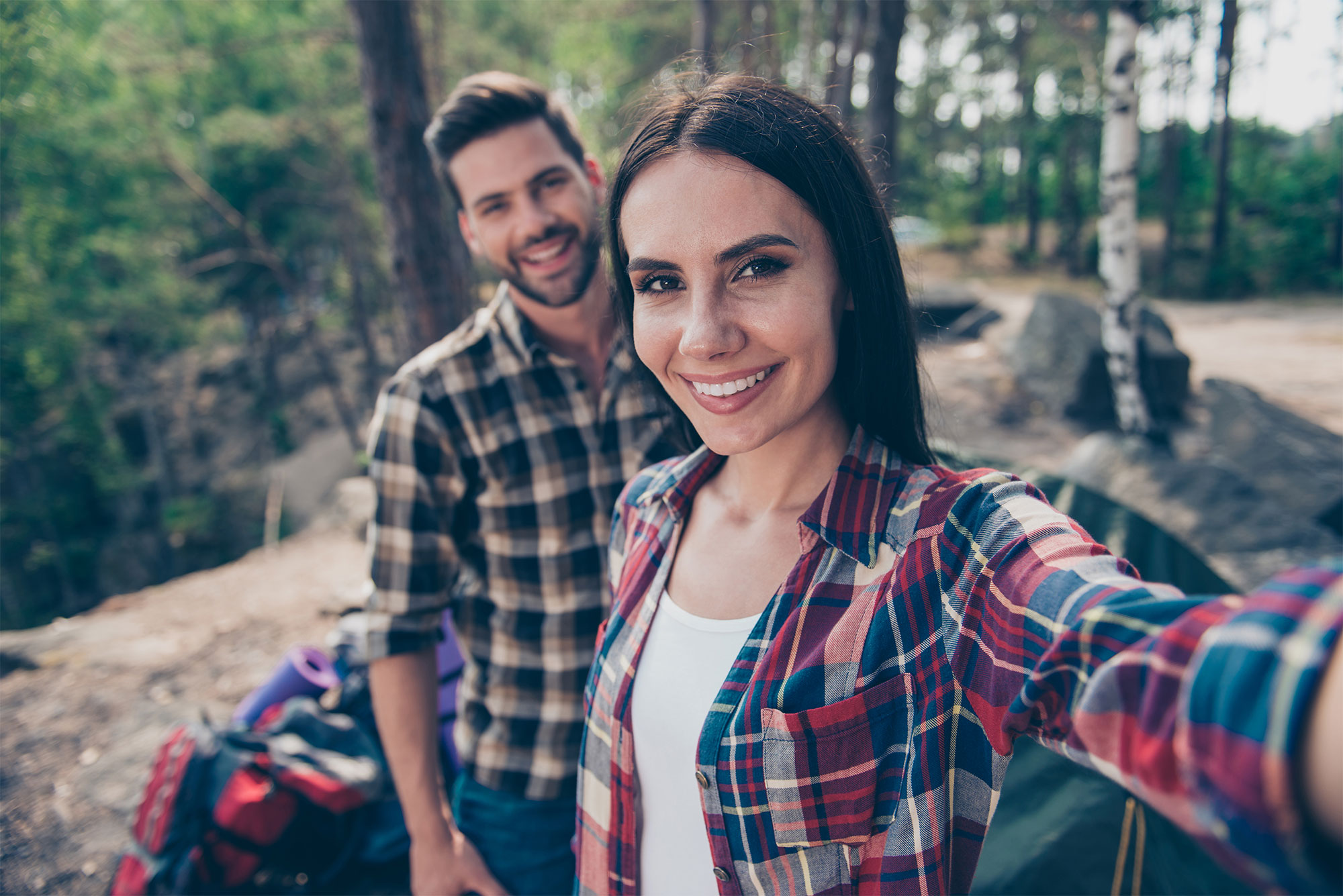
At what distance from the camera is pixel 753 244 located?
1.11 m

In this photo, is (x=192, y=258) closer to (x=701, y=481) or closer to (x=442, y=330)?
(x=442, y=330)

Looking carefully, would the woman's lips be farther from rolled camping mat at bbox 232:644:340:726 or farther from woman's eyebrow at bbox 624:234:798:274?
rolled camping mat at bbox 232:644:340:726

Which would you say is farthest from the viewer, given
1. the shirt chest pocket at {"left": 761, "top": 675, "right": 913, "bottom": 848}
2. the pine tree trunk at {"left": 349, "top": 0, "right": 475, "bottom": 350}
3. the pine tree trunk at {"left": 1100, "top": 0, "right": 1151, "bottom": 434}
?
the pine tree trunk at {"left": 1100, "top": 0, "right": 1151, "bottom": 434}

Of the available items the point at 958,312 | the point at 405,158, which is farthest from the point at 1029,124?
the point at 405,158

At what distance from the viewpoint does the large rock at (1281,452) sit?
4395 millimetres

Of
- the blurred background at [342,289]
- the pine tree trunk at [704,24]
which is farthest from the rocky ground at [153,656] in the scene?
the pine tree trunk at [704,24]

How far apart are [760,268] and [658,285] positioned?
0.66 feet

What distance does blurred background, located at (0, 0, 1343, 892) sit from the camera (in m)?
3.90

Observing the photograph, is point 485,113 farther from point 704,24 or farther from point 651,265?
point 704,24

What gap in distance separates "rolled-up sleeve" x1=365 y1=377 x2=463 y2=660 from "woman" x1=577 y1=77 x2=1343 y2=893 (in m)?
0.70

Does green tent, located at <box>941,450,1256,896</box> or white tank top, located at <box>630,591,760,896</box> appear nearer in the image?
white tank top, located at <box>630,591,760,896</box>

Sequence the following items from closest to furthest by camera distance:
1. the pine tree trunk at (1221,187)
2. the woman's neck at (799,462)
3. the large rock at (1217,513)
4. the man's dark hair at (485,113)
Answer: the woman's neck at (799,462)
the man's dark hair at (485,113)
the large rock at (1217,513)
the pine tree trunk at (1221,187)

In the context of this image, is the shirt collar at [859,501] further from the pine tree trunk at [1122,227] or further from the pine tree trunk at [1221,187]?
the pine tree trunk at [1221,187]

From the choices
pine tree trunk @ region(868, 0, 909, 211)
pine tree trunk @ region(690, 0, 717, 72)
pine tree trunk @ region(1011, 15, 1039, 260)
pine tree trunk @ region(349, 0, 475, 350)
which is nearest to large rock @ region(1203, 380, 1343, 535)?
pine tree trunk @ region(868, 0, 909, 211)
